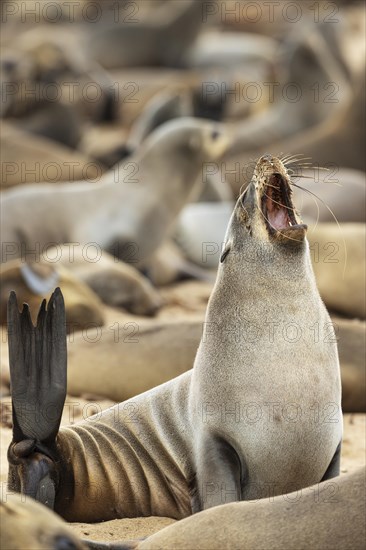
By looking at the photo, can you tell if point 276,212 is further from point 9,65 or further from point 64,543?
point 9,65

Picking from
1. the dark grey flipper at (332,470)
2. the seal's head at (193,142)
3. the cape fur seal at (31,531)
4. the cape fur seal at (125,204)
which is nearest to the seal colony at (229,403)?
the dark grey flipper at (332,470)

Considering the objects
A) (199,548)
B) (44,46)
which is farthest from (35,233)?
(44,46)

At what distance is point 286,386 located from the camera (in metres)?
4.33

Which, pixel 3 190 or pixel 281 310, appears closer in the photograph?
pixel 281 310

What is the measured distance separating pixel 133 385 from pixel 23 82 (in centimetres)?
973

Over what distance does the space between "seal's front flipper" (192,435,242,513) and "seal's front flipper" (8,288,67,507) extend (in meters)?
0.51

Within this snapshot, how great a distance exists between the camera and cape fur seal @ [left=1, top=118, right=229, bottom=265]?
9266 mm

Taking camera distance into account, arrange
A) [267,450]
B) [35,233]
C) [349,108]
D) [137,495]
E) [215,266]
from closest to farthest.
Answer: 1. [267,450]
2. [137,495]
3. [35,233]
4. [215,266]
5. [349,108]

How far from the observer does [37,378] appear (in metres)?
4.43

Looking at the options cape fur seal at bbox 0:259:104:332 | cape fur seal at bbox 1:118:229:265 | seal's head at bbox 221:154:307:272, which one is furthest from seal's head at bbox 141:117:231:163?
seal's head at bbox 221:154:307:272

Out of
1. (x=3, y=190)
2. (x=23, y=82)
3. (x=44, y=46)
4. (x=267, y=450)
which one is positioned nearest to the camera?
(x=267, y=450)

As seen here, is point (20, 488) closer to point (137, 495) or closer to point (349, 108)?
point (137, 495)

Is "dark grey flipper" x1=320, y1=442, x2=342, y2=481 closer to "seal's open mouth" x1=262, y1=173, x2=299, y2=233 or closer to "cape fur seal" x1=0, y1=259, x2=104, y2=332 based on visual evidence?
"seal's open mouth" x1=262, y1=173, x2=299, y2=233

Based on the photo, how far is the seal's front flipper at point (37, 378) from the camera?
442 cm
